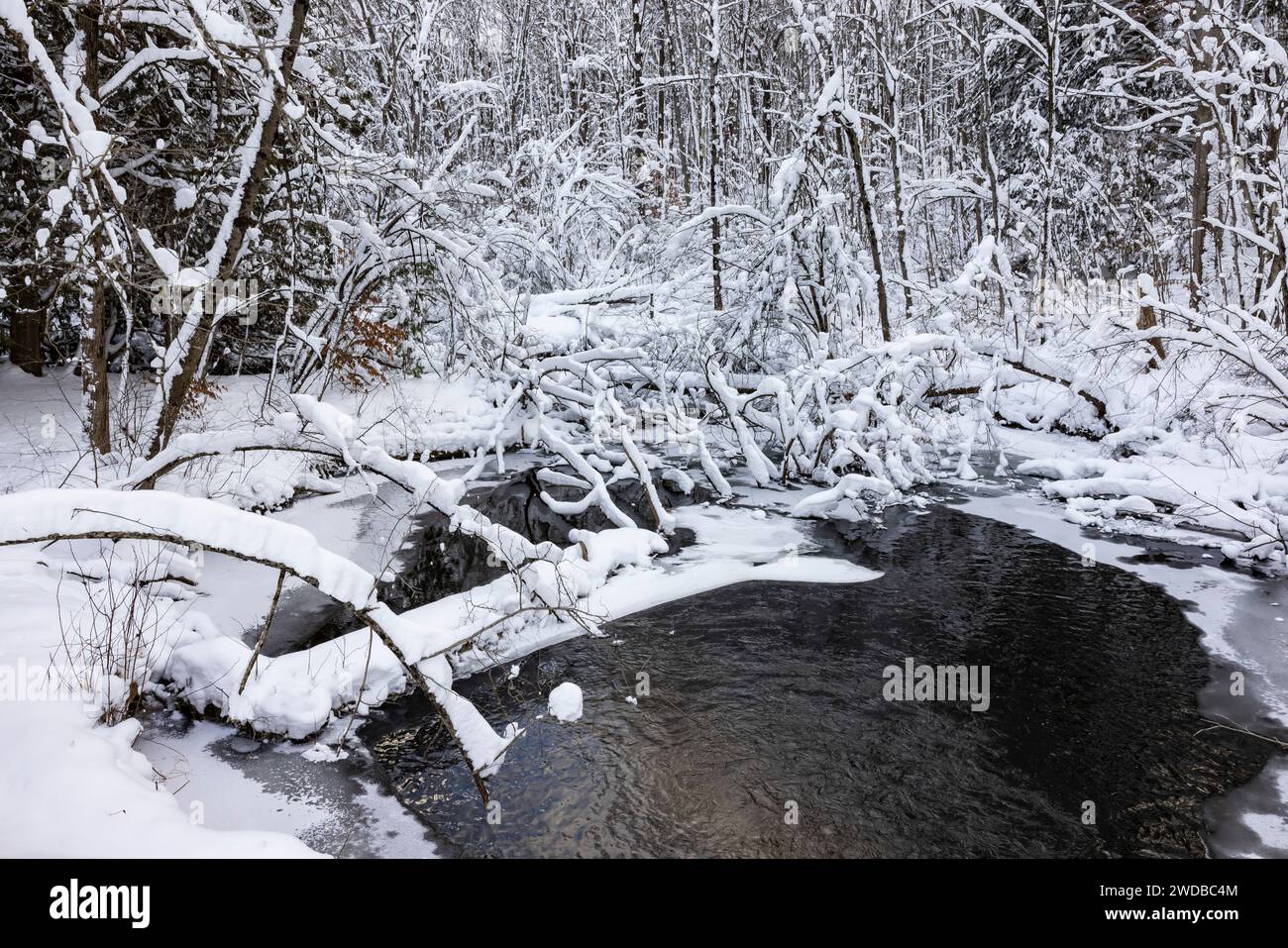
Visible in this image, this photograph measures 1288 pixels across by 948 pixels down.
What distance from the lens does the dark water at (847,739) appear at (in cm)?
435

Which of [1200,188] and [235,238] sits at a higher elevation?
[1200,188]

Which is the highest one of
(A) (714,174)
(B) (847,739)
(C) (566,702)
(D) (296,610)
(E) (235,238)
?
(A) (714,174)

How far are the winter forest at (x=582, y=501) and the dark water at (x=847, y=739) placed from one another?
1.3 inches

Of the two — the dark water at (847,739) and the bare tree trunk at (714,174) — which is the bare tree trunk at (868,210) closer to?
the bare tree trunk at (714,174)

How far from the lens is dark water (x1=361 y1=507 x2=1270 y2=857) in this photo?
4.35 m

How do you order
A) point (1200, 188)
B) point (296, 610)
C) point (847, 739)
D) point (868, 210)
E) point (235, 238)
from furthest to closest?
point (868, 210) < point (1200, 188) < point (235, 238) < point (296, 610) < point (847, 739)

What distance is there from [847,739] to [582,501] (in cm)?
556

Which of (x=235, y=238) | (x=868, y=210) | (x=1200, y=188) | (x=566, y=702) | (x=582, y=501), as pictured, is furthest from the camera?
(x=868, y=210)

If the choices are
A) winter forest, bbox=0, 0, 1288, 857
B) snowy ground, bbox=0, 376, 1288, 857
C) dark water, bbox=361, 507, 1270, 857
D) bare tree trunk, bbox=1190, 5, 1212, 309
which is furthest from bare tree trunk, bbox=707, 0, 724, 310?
dark water, bbox=361, 507, 1270, 857

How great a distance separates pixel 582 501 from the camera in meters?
10.2

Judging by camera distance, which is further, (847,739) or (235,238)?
(235,238)

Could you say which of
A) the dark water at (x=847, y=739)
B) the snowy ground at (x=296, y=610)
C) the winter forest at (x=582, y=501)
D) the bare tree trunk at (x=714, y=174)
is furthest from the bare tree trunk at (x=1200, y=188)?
the bare tree trunk at (x=714, y=174)

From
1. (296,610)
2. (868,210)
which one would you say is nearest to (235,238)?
(296,610)

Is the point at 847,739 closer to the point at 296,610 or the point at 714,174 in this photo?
the point at 296,610
